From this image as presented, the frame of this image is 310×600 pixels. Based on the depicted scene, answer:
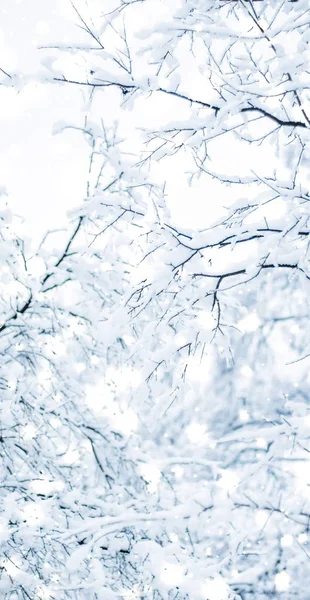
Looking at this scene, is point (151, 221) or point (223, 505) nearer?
point (151, 221)

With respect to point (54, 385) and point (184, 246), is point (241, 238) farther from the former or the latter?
point (54, 385)

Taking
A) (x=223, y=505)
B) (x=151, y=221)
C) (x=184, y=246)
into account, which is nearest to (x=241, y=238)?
(x=184, y=246)

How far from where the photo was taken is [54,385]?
4.20 m

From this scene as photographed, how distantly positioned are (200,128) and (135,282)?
2.29ft

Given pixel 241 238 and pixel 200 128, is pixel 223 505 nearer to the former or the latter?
pixel 241 238

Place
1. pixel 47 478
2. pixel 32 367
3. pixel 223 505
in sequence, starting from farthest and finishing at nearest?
pixel 32 367 → pixel 47 478 → pixel 223 505

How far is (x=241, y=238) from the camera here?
6.70 ft

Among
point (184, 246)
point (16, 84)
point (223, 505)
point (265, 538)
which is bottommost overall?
point (223, 505)

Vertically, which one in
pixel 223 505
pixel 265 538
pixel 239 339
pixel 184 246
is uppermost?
pixel 239 339

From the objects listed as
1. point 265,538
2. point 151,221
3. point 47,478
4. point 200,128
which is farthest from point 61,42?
point 265,538

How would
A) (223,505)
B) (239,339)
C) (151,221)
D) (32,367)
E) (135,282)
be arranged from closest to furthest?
(151,221), (135,282), (223,505), (32,367), (239,339)

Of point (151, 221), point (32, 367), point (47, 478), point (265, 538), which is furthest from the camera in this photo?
point (265, 538)

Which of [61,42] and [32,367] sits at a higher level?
[61,42]

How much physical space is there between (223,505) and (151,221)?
4.58 ft
